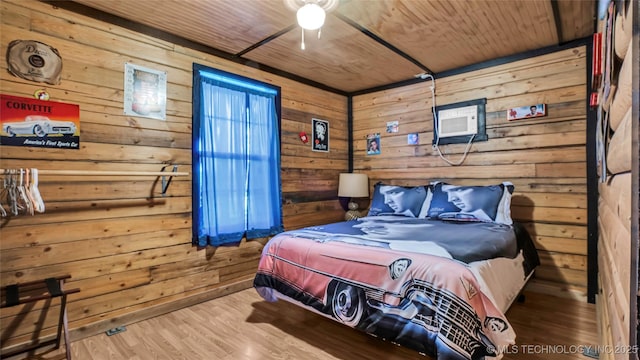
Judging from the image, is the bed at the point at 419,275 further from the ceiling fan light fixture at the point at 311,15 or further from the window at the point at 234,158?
the ceiling fan light fixture at the point at 311,15

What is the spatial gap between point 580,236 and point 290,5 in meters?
3.12

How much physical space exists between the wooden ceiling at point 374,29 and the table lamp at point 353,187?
1.32m

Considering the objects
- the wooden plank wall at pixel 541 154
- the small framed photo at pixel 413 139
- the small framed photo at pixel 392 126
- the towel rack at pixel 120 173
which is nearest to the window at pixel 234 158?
the towel rack at pixel 120 173

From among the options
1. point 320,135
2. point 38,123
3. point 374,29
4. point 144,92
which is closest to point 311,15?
point 374,29

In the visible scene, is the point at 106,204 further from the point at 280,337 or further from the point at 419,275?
the point at 419,275

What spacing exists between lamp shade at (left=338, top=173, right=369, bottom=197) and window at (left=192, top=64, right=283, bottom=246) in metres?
0.94

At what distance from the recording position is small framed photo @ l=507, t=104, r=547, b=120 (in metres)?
2.92

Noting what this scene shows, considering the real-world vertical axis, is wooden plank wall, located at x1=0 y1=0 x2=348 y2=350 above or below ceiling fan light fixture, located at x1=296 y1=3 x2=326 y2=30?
below

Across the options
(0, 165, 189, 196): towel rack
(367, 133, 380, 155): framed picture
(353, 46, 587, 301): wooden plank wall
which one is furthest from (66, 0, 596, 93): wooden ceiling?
(0, 165, 189, 196): towel rack

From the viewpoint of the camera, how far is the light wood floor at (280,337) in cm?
192

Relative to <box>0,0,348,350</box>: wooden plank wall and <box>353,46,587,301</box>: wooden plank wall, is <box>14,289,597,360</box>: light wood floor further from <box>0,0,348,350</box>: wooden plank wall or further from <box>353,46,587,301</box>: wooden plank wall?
<box>353,46,587,301</box>: wooden plank wall

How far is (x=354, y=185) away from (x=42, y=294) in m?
3.04

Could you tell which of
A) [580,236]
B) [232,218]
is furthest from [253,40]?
[580,236]

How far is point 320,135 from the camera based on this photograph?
3.99 m
